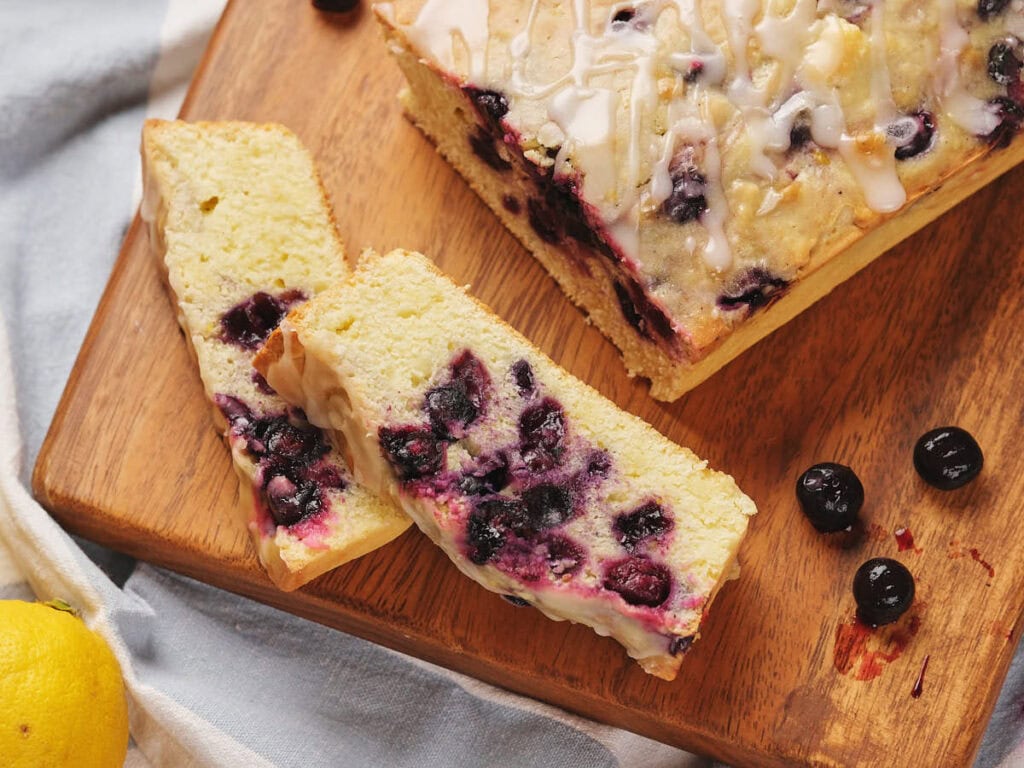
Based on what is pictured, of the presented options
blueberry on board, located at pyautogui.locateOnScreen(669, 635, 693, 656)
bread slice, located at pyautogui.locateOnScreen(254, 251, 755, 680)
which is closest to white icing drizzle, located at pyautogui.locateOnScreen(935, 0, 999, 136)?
bread slice, located at pyautogui.locateOnScreen(254, 251, 755, 680)

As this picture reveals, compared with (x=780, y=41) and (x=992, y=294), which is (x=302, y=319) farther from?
(x=992, y=294)

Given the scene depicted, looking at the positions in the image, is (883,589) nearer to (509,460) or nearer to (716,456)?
(716,456)

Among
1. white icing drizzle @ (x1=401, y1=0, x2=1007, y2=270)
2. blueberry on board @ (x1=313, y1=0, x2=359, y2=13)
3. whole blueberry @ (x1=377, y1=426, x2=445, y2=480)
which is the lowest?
whole blueberry @ (x1=377, y1=426, x2=445, y2=480)

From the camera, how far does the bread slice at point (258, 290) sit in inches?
140

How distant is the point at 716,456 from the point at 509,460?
80cm

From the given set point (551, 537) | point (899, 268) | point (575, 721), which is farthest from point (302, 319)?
point (899, 268)

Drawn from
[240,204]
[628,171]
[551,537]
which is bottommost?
[551,537]

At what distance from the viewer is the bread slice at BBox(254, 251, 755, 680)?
3.39m

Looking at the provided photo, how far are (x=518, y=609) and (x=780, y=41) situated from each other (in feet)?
5.80

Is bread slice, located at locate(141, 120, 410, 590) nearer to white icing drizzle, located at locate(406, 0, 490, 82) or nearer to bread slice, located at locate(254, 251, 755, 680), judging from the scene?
bread slice, located at locate(254, 251, 755, 680)

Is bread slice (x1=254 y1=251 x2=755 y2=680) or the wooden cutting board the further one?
the wooden cutting board

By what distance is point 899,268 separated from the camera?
13.5ft

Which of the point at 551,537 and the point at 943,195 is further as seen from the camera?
the point at 943,195

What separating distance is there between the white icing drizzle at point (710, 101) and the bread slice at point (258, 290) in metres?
0.80
